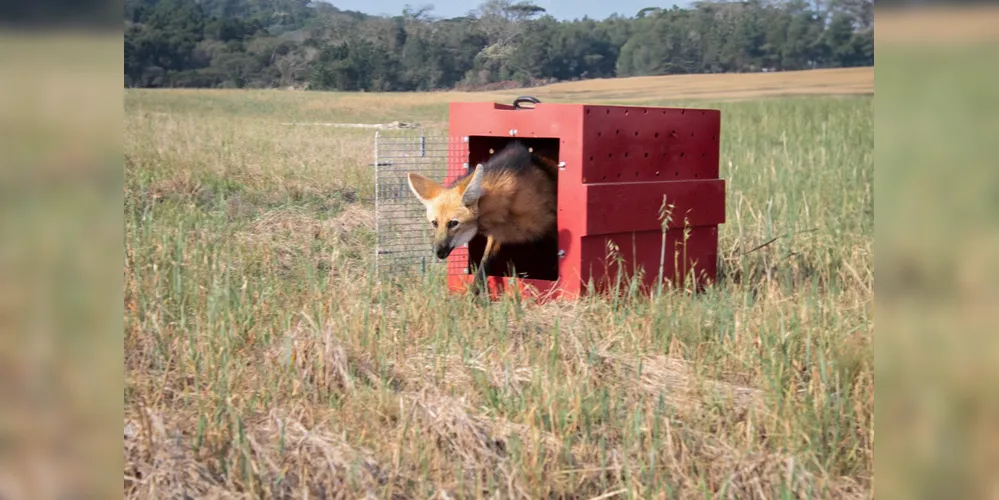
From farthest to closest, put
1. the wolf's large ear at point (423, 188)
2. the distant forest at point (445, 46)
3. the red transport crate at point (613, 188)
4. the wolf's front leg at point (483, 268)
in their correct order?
the distant forest at point (445, 46), the wolf's large ear at point (423, 188), the wolf's front leg at point (483, 268), the red transport crate at point (613, 188)

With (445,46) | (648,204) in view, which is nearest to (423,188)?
(648,204)

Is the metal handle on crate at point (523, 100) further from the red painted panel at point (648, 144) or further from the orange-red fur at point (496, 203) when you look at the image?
the red painted panel at point (648, 144)

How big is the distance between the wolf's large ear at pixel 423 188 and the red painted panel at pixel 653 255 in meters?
0.99

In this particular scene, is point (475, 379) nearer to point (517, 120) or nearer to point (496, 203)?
point (496, 203)

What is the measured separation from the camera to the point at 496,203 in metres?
4.87

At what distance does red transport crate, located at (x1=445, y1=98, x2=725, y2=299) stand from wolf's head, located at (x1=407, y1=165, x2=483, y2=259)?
0.28 m

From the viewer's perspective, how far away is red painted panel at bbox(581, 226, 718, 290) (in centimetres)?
452

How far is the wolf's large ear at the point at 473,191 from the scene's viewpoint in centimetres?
454

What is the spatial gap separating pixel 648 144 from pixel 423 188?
1347 millimetres

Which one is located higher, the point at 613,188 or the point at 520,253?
the point at 613,188

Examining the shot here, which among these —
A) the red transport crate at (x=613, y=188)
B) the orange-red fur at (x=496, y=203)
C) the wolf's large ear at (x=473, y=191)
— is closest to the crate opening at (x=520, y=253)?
the red transport crate at (x=613, y=188)
